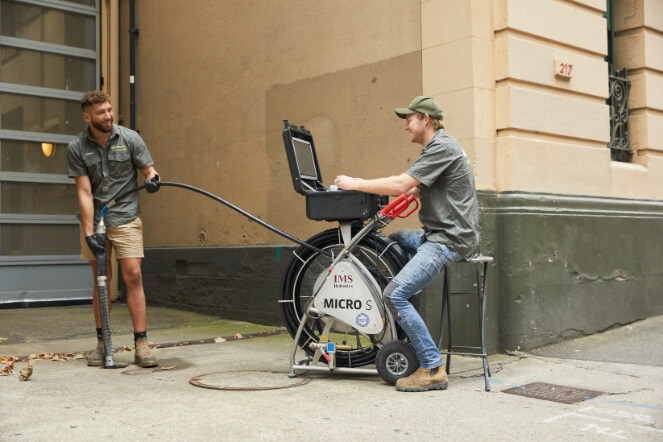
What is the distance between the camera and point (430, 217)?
4.84 metres

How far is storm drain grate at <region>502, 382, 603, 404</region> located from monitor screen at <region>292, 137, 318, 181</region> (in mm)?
1924

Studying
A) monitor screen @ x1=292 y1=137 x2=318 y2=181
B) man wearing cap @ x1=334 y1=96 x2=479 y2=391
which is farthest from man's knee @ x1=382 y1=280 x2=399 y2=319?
monitor screen @ x1=292 y1=137 x2=318 y2=181

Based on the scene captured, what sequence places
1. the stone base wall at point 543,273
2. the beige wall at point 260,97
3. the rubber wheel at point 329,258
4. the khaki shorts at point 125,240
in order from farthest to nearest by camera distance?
the beige wall at point 260,97
the stone base wall at point 543,273
the khaki shorts at point 125,240
the rubber wheel at point 329,258

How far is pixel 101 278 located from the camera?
546 cm

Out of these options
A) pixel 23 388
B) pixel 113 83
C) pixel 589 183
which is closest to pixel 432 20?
pixel 589 183

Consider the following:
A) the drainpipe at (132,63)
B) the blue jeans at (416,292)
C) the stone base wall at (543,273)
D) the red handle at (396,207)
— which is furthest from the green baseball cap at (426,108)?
the drainpipe at (132,63)

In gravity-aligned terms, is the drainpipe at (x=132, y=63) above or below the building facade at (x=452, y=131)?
above

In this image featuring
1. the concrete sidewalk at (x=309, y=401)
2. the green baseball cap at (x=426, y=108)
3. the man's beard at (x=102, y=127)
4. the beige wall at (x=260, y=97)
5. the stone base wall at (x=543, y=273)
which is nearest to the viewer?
the concrete sidewalk at (x=309, y=401)

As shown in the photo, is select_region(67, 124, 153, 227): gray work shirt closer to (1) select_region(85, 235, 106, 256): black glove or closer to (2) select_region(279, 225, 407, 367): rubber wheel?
(1) select_region(85, 235, 106, 256): black glove

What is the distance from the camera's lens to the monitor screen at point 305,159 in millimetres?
5094

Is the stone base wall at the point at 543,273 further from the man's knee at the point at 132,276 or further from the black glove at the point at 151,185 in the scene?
the black glove at the point at 151,185

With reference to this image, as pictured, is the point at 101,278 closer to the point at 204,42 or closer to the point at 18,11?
the point at 204,42

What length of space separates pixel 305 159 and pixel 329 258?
712mm

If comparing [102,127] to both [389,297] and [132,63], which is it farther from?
[132,63]
